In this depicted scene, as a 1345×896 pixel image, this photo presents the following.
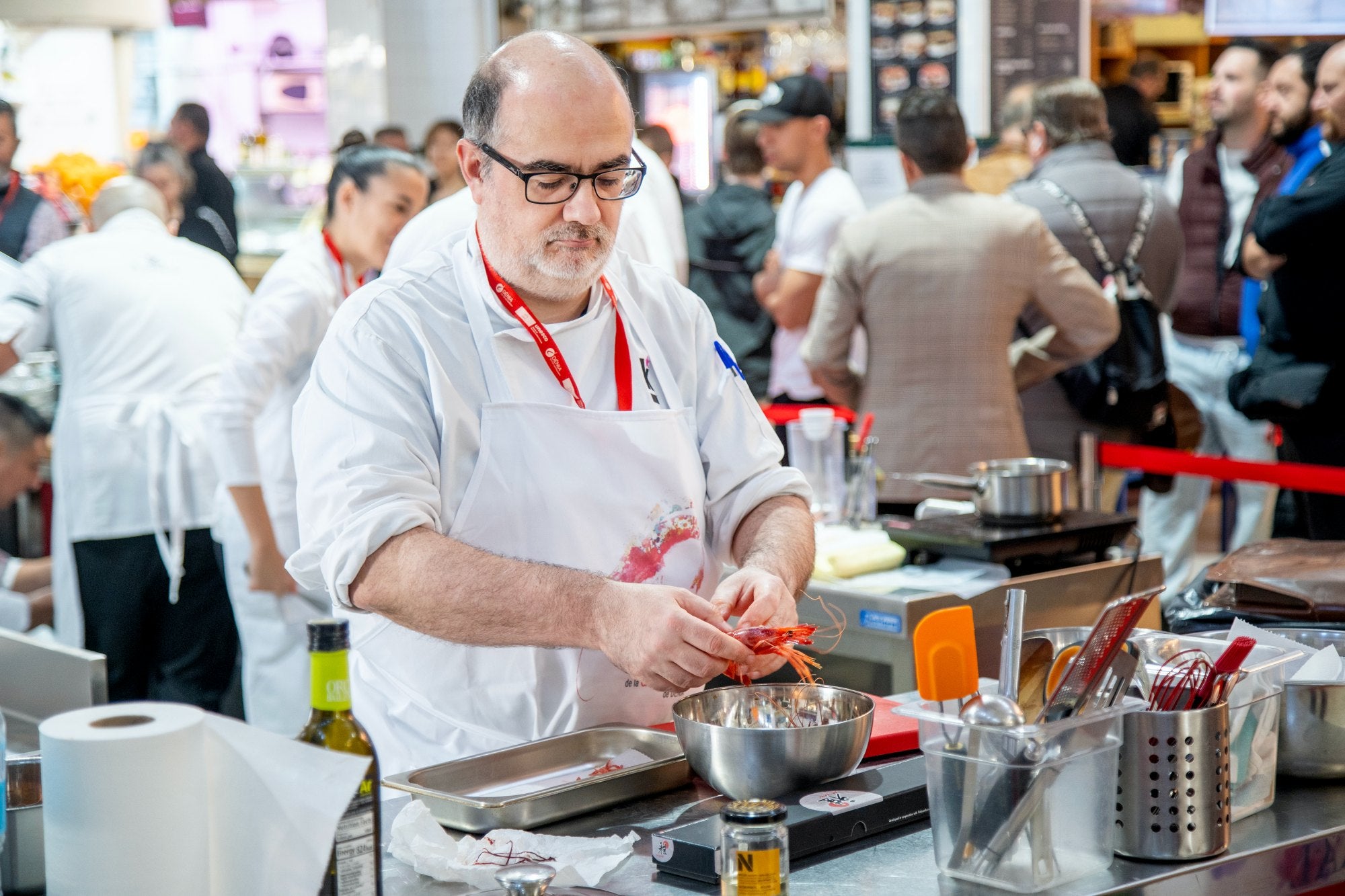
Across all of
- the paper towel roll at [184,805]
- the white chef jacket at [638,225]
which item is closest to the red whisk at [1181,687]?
the paper towel roll at [184,805]

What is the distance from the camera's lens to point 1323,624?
7.14ft

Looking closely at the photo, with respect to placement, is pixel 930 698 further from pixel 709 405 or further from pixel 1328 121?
pixel 1328 121

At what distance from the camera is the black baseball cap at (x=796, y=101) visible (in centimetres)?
519

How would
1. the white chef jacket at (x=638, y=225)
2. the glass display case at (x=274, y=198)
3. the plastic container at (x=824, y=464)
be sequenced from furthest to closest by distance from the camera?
1. the glass display case at (x=274, y=198)
2. the plastic container at (x=824, y=464)
3. the white chef jacket at (x=638, y=225)

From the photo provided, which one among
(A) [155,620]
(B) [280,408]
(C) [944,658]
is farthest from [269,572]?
(C) [944,658]

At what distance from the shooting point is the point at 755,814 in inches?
55.8

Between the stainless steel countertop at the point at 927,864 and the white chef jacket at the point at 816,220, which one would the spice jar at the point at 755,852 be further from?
the white chef jacket at the point at 816,220

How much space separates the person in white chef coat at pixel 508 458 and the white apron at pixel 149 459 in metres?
2.29

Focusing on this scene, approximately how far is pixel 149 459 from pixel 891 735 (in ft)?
9.89

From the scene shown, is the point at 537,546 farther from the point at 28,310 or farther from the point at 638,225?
the point at 28,310

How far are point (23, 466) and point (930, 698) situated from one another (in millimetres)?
3699

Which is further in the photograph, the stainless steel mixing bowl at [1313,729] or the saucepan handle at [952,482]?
the saucepan handle at [952,482]

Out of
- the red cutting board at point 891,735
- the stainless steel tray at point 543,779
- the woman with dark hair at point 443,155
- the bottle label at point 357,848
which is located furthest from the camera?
the woman with dark hair at point 443,155

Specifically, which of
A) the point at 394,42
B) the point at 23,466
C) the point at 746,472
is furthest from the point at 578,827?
the point at 394,42
